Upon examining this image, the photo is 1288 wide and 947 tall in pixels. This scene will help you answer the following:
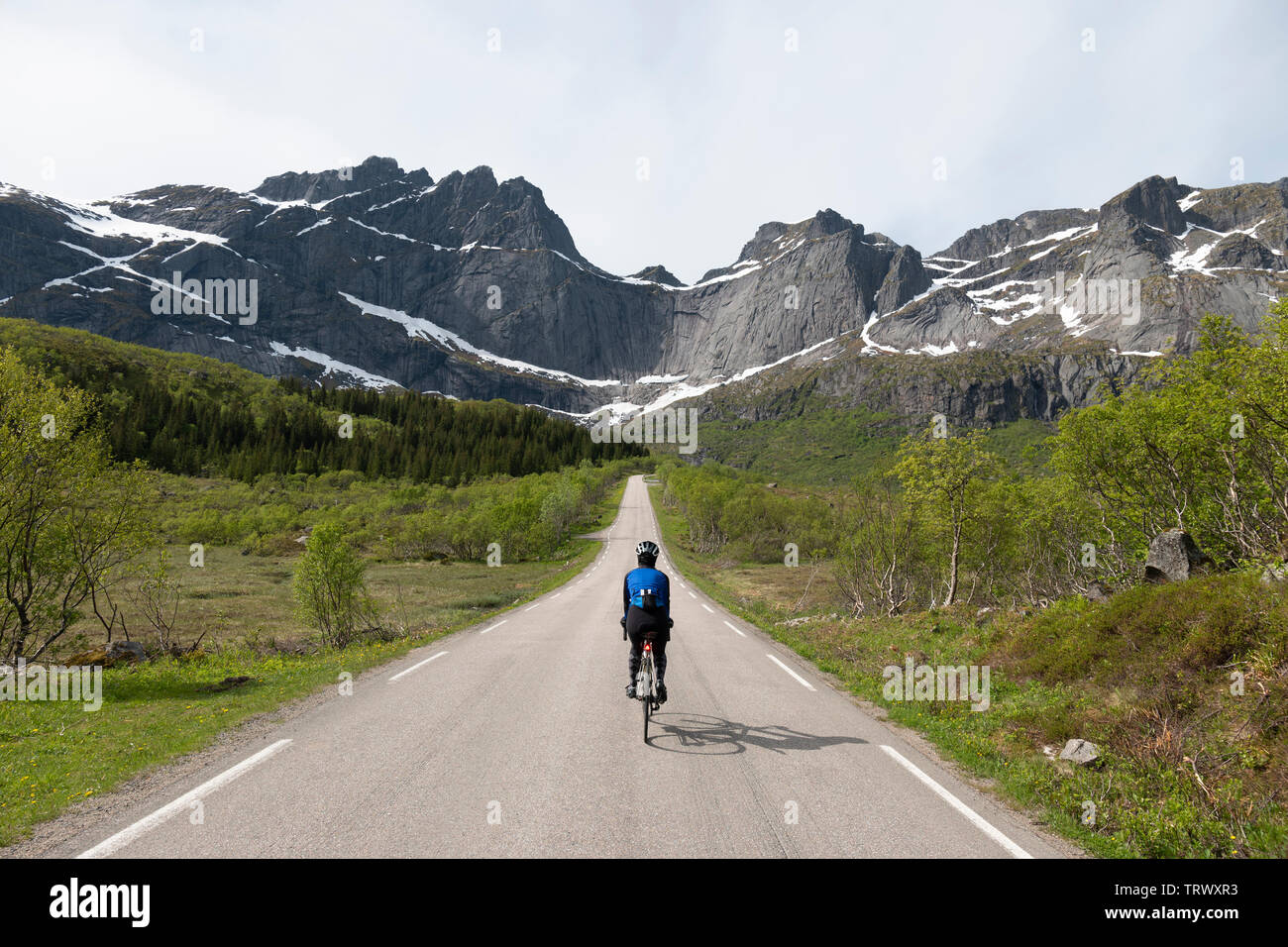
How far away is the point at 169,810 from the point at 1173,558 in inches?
591

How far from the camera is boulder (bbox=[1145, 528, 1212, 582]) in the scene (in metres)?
10.5

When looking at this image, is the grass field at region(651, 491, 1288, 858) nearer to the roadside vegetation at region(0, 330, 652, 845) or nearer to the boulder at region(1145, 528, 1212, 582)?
the boulder at region(1145, 528, 1212, 582)

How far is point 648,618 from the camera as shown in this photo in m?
8.05

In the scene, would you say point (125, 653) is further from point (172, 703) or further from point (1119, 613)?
point (1119, 613)

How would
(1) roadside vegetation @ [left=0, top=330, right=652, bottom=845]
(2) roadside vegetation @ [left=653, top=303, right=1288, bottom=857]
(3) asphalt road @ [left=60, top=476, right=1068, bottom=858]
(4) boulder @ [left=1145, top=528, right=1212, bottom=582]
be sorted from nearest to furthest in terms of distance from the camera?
(3) asphalt road @ [left=60, top=476, right=1068, bottom=858] < (2) roadside vegetation @ [left=653, top=303, right=1288, bottom=857] < (1) roadside vegetation @ [left=0, top=330, right=652, bottom=845] < (4) boulder @ [left=1145, top=528, right=1212, bottom=582]

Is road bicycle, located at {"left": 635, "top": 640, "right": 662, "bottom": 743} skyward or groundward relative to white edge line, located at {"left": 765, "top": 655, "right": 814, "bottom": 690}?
skyward

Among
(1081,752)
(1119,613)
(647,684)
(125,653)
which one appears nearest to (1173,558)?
(1119,613)

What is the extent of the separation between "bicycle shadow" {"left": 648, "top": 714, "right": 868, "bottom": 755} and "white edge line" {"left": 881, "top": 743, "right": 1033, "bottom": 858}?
78cm

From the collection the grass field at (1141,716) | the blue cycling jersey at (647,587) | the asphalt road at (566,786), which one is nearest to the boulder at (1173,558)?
the grass field at (1141,716)

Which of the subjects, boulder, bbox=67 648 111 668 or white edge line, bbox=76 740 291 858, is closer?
white edge line, bbox=76 740 291 858

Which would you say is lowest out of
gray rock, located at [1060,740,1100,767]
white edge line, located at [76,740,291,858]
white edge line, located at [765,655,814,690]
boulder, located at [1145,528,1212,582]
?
white edge line, located at [765,655,814,690]

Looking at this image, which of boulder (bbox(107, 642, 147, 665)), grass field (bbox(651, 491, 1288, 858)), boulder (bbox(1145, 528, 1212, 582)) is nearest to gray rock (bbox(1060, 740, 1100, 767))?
grass field (bbox(651, 491, 1288, 858))
